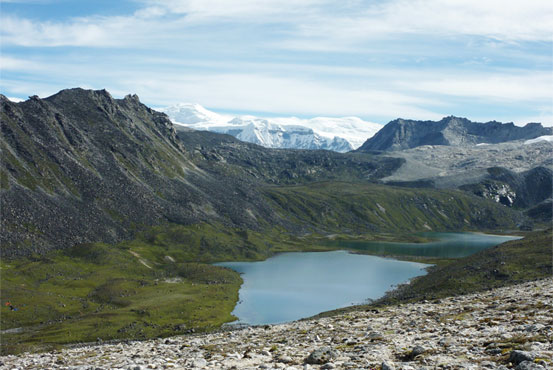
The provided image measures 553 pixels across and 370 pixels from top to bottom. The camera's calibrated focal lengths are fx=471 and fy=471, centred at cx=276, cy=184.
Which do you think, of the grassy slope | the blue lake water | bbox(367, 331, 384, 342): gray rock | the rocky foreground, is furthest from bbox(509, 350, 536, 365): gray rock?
the blue lake water

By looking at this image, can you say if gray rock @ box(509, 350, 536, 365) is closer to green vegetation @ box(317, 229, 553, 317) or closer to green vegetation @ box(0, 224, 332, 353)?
green vegetation @ box(317, 229, 553, 317)

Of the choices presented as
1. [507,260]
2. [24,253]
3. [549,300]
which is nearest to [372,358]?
[549,300]

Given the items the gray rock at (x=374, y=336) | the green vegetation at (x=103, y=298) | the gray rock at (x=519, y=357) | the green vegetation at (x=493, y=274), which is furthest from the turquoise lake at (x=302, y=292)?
the gray rock at (x=519, y=357)

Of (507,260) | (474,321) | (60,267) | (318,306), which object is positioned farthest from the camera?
(60,267)

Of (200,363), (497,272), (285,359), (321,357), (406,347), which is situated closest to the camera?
(321,357)

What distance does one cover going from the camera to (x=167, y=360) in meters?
32.6

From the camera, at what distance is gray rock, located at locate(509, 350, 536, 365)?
2198 centimetres

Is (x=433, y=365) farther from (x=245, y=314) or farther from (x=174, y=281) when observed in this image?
(x=174, y=281)

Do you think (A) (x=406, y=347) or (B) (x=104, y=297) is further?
(B) (x=104, y=297)

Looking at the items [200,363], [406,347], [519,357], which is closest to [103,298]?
[200,363]

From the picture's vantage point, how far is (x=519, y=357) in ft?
73.1

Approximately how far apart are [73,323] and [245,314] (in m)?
44.8

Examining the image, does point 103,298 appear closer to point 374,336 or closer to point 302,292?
point 302,292

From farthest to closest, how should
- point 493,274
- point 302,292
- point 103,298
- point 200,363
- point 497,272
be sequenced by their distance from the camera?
point 302,292 < point 103,298 < point 493,274 < point 497,272 < point 200,363
